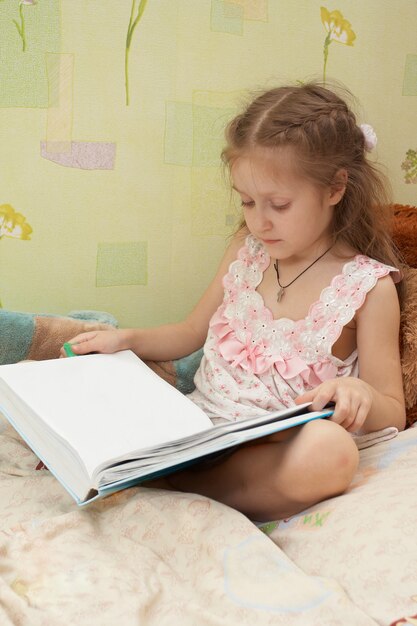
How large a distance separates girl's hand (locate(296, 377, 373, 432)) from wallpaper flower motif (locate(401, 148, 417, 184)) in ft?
2.60

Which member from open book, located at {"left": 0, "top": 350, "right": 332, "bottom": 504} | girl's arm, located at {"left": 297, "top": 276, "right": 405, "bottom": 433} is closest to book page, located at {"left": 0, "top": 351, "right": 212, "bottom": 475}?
open book, located at {"left": 0, "top": 350, "right": 332, "bottom": 504}

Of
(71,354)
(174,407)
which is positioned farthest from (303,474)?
(71,354)

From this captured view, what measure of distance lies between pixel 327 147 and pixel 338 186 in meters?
0.06

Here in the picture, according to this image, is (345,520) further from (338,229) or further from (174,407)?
(338,229)

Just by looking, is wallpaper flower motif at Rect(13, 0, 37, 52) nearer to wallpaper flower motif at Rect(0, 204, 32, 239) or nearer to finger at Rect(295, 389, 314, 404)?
wallpaper flower motif at Rect(0, 204, 32, 239)

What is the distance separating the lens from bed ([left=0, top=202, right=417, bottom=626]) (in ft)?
2.33

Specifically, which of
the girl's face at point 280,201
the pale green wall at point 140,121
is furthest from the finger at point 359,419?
the pale green wall at point 140,121

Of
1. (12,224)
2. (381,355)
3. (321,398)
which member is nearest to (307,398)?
(321,398)

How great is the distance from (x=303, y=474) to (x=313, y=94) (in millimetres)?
561

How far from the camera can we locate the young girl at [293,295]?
1045 millimetres

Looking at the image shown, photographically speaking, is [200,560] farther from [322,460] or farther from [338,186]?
[338,186]

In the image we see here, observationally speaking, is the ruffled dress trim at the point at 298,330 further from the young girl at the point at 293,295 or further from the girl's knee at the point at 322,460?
the girl's knee at the point at 322,460

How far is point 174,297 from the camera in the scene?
149cm

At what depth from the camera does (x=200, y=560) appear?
2.68 feet
